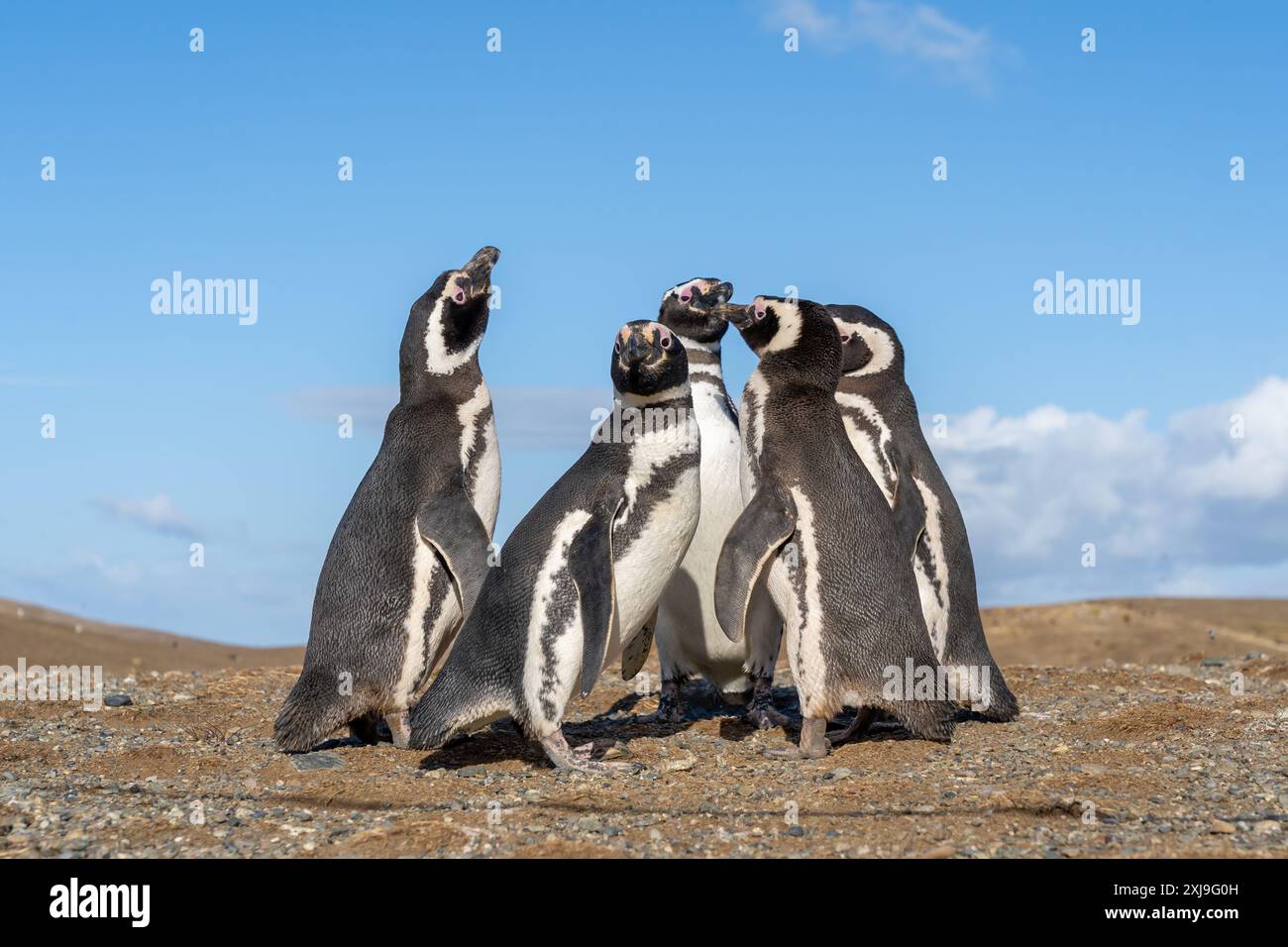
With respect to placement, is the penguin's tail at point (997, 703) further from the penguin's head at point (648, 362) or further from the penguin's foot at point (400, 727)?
A: the penguin's foot at point (400, 727)

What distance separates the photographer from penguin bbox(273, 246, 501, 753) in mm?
6562

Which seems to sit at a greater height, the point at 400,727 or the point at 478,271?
the point at 478,271

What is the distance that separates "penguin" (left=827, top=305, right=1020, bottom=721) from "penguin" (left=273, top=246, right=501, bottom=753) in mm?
2130

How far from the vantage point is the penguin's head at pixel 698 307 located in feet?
24.1

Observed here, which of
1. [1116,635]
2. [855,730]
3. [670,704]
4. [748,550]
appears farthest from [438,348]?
[1116,635]

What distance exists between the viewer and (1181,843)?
461 cm

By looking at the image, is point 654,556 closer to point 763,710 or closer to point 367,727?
point 763,710

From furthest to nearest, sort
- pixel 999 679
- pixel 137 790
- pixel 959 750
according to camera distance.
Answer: pixel 999 679, pixel 959 750, pixel 137 790

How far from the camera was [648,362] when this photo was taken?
6141 millimetres

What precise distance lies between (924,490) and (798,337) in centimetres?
130
